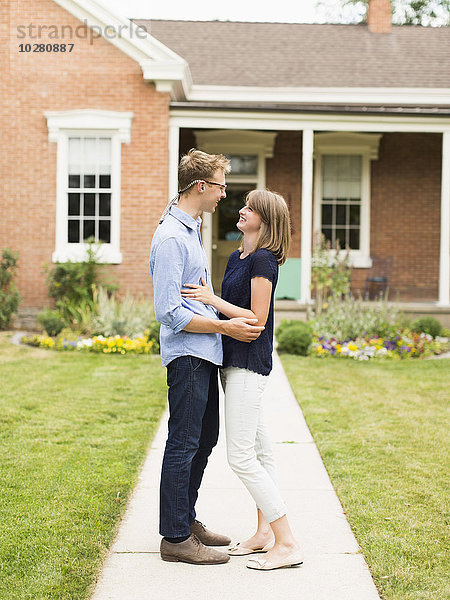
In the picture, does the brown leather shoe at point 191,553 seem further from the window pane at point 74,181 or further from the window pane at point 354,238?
the window pane at point 354,238

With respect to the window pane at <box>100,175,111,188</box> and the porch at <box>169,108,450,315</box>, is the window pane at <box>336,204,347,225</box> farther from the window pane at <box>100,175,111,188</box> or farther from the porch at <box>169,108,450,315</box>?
the window pane at <box>100,175,111,188</box>

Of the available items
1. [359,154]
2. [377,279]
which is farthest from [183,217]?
[359,154]

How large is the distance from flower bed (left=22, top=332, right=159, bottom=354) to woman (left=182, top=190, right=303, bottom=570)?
685cm

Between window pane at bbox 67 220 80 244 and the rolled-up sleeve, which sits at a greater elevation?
window pane at bbox 67 220 80 244

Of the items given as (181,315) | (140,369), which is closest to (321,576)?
(181,315)

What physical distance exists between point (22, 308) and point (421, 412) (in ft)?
25.6

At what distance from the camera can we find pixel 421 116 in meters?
12.9

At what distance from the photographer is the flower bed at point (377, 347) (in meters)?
10.2

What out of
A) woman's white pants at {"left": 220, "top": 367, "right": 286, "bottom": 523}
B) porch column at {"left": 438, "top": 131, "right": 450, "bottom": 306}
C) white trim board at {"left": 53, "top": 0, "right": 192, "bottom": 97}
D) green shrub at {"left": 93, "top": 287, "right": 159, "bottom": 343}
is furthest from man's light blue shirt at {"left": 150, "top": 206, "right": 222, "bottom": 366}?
porch column at {"left": 438, "top": 131, "right": 450, "bottom": 306}

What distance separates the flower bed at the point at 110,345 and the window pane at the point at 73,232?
8.40 ft

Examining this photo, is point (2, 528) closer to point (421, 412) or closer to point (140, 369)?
point (421, 412)

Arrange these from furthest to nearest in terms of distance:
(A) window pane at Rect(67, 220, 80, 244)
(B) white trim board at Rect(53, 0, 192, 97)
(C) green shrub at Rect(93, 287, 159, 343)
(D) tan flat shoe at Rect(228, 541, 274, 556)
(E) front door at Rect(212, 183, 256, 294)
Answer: (E) front door at Rect(212, 183, 256, 294), (A) window pane at Rect(67, 220, 80, 244), (B) white trim board at Rect(53, 0, 192, 97), (C) green shrub at Rect(93, 287, 159, 343), (D) tan flat shoe at Rect(228, 541, 274, 556)

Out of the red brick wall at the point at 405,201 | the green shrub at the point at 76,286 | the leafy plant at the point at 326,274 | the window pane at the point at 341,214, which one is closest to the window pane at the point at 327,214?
the window pane at the point at 341,214

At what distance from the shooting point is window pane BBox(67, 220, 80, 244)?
1288 cm
